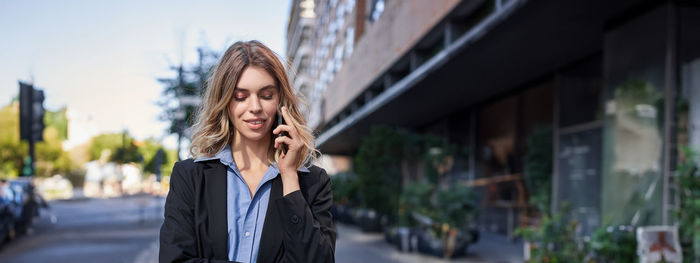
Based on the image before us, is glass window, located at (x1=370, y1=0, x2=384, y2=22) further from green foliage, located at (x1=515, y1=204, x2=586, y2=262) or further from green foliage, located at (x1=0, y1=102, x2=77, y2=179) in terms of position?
green foliage, located at (x1=0, y1=102, x2=77, y2=179)

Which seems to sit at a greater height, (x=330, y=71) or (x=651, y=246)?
(x=330, y=71)

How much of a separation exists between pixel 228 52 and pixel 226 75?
0.09m

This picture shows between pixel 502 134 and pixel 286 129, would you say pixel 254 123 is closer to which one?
pixel 286 129

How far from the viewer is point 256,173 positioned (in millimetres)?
2135

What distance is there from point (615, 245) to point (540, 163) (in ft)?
24.1

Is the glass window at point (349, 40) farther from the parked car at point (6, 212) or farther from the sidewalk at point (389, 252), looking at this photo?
the parked car at point (6, 212)

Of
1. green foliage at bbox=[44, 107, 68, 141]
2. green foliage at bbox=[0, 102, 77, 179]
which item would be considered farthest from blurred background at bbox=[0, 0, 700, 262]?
green foliage at bbox=[44, 107, 68, 141]

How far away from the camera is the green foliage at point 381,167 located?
675 inches

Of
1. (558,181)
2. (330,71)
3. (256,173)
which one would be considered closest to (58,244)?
(558,181)

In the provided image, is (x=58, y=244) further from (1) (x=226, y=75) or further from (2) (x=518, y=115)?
(1) (x=226, y=75)

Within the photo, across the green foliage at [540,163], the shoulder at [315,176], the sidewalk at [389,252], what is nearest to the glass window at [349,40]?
the sidewalk at [389,252]

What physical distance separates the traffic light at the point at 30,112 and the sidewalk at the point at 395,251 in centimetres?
928

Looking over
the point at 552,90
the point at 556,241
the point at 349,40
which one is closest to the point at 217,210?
the point at 556,241

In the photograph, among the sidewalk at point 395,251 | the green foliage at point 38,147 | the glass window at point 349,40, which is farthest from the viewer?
the green foliage at point 38,147
